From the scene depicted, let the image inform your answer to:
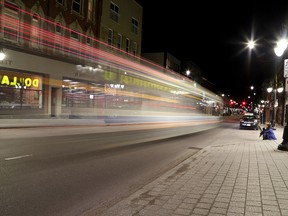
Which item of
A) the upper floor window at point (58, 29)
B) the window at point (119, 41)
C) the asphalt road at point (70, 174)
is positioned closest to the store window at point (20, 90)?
the upper floor window at point (58, 29)

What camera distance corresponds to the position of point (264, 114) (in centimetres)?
5050

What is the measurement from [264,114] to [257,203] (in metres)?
47.8

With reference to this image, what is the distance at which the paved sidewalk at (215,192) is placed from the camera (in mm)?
5227

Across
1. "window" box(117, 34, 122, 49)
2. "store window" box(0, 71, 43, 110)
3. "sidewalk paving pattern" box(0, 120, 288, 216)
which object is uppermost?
"window" box(117, 34, 122, 49)

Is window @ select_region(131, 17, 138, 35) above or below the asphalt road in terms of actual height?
above

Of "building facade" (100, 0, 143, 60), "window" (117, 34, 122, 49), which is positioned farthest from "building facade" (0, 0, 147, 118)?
"window" (117, 34, 122, 49)

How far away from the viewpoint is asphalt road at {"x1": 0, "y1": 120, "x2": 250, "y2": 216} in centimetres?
577

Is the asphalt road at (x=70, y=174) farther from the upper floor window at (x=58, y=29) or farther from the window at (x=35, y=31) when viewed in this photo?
the upper floor window at (x=58, y=29)

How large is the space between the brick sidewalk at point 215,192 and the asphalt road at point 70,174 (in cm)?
62

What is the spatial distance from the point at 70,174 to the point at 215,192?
366 cm

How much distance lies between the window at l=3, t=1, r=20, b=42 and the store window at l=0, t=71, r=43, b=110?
2.55m

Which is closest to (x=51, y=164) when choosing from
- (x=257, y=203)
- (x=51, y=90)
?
(x=257, y=203)

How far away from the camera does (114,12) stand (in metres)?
37.2

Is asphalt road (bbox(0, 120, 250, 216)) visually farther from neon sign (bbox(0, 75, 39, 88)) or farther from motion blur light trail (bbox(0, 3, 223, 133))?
neon sign (bbox(0, 75, 39, 88))
